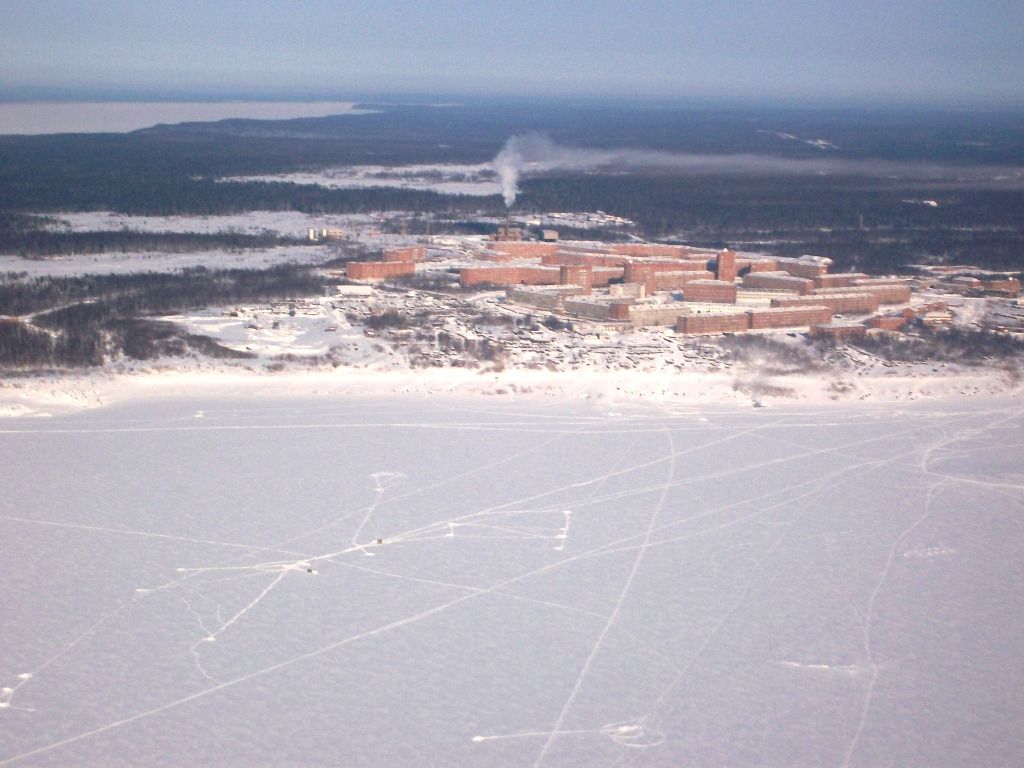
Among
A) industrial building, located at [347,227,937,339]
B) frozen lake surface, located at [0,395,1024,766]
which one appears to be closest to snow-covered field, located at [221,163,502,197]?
industrial building, located at [347,227,937,339]

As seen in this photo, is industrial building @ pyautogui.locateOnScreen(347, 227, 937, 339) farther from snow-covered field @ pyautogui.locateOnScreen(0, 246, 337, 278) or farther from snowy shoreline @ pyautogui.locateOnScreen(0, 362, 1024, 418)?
snowy shoreline @ pyautogui.locateOnScreen(0, 362, 1024, 418)

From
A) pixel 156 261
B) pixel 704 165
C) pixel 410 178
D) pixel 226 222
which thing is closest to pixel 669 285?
pixel 156 261

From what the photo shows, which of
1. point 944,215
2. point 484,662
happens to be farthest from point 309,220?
point 484,662

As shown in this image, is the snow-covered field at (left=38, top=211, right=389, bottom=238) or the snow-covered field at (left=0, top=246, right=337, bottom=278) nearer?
the snow-covered field at (left=0, top=246, right=337, bottom=278)

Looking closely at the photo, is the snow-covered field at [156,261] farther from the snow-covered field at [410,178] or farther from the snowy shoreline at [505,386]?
the snow-covered field at [410,178]

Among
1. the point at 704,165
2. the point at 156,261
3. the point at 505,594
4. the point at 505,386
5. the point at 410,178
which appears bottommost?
the point at 505,594

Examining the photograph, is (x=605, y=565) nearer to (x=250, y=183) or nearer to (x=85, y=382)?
(x=85, y=382)

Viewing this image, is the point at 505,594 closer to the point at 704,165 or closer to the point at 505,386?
the point at 505,386
